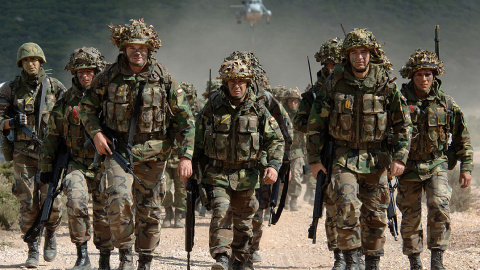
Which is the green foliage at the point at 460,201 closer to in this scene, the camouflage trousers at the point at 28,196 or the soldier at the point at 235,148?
the soldier at the point at 235,148

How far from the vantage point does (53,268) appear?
8.99 metres

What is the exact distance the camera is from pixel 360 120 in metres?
7.56

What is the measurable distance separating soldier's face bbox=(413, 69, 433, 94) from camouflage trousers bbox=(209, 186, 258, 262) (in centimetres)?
229

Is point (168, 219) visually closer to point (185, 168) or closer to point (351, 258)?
point (185, 168)

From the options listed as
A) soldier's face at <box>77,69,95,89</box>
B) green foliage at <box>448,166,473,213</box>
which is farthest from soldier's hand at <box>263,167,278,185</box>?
green foliage at <box>448,166,473,213</box>

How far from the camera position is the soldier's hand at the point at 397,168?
24.9 feet

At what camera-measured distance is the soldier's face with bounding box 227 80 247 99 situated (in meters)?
7.68

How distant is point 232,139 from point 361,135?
1.25 meters

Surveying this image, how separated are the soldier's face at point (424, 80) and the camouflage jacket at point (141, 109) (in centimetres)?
269

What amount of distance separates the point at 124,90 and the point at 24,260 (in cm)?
327

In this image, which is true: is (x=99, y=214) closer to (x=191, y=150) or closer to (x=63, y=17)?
(x=191, y=150)

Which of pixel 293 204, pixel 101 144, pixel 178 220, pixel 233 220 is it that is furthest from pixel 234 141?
pixel 293 204

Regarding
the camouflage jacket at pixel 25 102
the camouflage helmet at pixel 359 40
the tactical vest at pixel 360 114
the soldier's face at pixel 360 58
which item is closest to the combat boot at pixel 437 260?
the tactical vest at pixel 360 114

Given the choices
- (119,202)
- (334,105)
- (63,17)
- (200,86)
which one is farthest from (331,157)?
(63,17)
